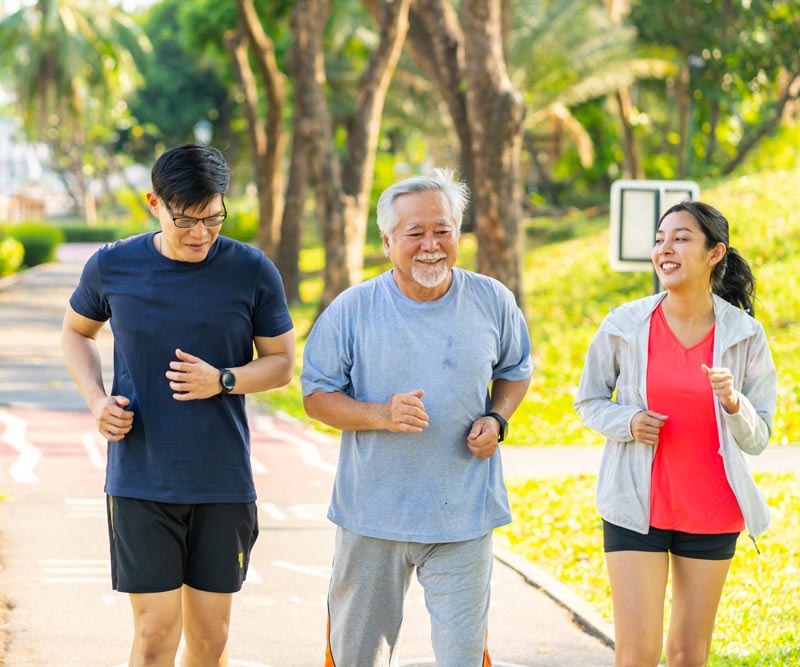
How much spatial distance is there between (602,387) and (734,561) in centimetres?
325

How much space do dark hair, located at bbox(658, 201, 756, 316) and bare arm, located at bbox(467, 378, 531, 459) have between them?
0.81 meters

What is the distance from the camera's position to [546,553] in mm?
7836

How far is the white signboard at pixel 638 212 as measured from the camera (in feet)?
28.1

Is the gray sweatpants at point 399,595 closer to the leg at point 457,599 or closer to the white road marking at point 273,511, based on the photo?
the leg at point 457,599

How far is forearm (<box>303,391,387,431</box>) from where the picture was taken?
153 inches

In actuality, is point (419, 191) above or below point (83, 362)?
above

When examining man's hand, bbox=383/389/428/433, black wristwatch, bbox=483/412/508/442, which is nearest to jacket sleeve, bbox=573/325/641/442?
black wristwatch, bbox=483/412/508/442

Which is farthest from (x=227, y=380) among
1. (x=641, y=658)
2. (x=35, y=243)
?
(x=35, y=243)

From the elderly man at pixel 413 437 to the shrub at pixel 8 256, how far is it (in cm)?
3096

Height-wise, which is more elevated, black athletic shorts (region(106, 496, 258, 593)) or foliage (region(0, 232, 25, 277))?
black athletic shorts (region(106, 496, 258, 593))

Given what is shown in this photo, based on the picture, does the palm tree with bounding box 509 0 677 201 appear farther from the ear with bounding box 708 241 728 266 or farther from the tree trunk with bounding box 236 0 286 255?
the ear with bounding box 708 241 728 266

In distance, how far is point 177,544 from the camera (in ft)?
13.5

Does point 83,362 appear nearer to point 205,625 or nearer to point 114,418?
point 114,418

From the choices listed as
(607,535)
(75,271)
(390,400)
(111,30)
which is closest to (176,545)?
(390,400)
